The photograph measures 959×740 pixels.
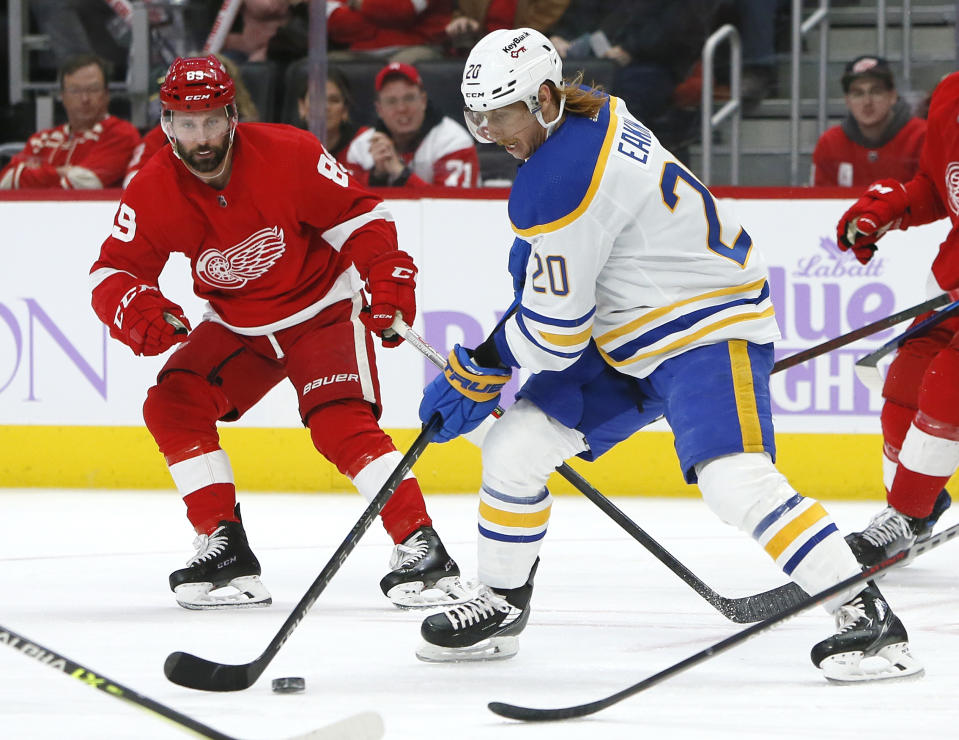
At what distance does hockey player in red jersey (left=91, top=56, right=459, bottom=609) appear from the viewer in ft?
10.8

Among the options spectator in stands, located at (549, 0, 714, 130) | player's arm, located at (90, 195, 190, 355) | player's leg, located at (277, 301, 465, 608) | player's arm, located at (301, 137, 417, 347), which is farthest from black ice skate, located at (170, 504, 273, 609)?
spectator in stands, located at (549, 0, 714, 130)

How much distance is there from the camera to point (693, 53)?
5.27 m

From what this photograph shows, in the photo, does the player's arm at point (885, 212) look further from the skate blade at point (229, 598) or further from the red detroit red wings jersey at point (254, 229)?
the skate blade at point (229, 598)

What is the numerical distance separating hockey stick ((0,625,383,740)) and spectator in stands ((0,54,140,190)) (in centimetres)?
348

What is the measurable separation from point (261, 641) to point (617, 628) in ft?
2.32

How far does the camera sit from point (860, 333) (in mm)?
3377

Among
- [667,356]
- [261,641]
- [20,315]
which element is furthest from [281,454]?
[667,356]

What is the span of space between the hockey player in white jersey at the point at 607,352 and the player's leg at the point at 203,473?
74cm

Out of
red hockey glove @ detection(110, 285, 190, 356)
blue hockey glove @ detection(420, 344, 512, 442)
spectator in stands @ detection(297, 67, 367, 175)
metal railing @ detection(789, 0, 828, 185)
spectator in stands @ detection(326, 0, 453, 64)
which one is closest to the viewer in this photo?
blue hockey glove @ detection(420, 344, 512, 442)

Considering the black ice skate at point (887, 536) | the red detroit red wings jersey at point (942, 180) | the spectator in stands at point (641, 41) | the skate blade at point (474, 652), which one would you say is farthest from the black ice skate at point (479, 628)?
the spectator in stands at point (641, 41)

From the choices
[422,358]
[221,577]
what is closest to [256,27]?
[422,358]

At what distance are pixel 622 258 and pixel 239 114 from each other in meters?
2.69

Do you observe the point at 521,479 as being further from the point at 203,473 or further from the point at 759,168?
the point at 759,168

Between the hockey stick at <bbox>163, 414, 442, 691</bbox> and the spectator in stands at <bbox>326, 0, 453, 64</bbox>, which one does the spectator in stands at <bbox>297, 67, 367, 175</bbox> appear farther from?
the hockey stick at <bbox>163, 414, 442, 691</bbox>
